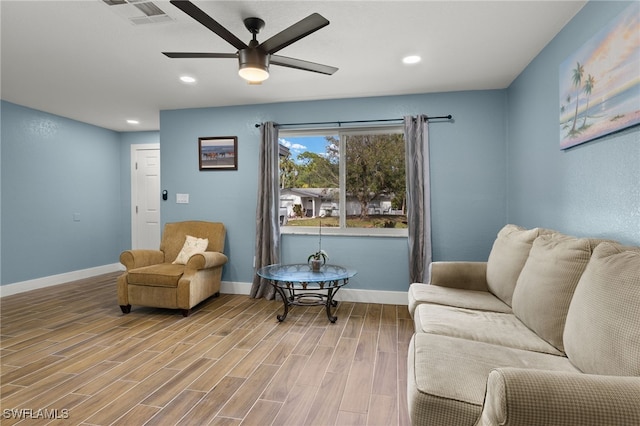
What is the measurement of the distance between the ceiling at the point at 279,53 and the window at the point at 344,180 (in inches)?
21.5

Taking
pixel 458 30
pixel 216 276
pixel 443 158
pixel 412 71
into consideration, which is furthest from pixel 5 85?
pixel 443 158

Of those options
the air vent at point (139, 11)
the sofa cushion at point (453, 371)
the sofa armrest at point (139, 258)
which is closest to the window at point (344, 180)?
the sofa armrest at point (139, 258)

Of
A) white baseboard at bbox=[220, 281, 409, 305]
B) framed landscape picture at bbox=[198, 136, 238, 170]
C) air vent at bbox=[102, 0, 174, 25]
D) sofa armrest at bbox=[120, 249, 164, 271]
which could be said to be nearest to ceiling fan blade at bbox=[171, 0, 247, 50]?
air vent at bbox=[102, 0, 174, 25]

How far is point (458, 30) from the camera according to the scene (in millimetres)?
2510

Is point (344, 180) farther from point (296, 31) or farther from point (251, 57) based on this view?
point (296, 31)

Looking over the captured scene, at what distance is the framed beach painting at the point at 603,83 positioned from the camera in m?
1.69

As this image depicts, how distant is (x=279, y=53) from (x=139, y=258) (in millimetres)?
2711

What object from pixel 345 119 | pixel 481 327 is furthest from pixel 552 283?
pixel 345 119

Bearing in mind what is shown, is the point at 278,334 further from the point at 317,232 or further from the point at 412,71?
the point at 412,71

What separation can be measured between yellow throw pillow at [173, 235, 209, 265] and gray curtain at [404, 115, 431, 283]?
250 cm

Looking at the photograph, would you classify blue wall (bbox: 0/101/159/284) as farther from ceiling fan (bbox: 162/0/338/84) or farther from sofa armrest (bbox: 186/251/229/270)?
ceiling fan (bbox: 162/0/338/84)

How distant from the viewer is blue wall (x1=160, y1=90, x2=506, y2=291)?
3.81 m

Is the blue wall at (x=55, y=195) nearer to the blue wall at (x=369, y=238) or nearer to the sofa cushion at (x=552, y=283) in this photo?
the blue wall at (x=369, y=238)

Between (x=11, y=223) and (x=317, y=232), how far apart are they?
404cm
